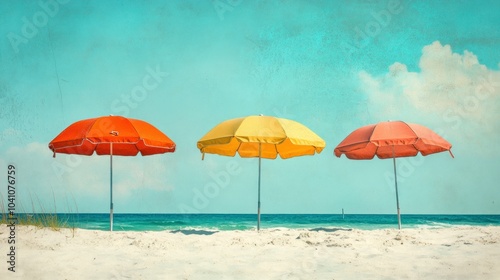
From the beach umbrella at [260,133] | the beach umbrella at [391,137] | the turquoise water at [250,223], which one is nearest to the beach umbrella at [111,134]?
the beach umbrella at [260,133]

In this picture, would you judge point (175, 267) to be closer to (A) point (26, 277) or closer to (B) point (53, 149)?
(A) point (26, 277)

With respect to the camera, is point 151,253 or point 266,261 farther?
point 151,253

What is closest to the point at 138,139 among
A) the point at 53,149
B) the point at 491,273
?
the point at 53,149

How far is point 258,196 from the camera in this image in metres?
8.20

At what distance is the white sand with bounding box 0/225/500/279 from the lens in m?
4.38

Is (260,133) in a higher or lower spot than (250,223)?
higher

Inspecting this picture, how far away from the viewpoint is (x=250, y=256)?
17.0ft

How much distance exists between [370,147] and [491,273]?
17.7 feet

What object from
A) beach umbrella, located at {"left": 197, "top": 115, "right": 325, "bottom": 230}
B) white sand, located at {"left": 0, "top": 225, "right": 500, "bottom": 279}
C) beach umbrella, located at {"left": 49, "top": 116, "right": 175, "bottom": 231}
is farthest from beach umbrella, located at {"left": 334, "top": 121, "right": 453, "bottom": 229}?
beach umbrella, located at {"left": 49, "top": 116, "right": 175, "bottom": 231}

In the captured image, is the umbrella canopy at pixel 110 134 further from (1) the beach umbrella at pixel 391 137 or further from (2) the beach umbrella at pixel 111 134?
(1) the beach umbrella at pixel 391 137

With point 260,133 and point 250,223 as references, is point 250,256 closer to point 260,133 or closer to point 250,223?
point 260,133

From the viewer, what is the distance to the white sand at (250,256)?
438 centimetres

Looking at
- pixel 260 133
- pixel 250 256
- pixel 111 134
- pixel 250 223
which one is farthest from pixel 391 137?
pixel 250 223

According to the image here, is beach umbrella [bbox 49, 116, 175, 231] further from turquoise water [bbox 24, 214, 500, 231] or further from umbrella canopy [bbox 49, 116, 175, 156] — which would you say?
turquoise water [bbox 24, 214, 500, 231]
